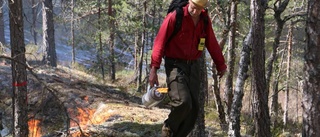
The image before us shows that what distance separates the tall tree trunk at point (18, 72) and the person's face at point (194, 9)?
406cm

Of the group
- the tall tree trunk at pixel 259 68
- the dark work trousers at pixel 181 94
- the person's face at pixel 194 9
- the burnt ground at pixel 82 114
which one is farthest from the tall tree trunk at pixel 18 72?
the tall tree trunk at pixel 259 68

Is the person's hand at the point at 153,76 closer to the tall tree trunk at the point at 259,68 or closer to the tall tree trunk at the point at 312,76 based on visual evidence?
the tall tree trunk at the point at 312,76

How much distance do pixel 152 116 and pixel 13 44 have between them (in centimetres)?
323

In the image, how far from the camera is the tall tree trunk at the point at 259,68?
5266 millimetres

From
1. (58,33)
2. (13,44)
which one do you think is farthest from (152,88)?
(58,33)

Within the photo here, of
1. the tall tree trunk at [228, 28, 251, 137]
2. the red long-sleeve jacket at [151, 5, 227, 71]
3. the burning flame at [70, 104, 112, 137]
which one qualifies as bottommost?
the burning flame at [70, 104, 112, 137]

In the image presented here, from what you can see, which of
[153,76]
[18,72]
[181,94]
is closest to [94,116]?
[18,72]

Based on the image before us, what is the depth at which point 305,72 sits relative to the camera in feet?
12.9

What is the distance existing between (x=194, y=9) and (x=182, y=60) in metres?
0.65

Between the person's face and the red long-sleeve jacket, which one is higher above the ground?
the person's face

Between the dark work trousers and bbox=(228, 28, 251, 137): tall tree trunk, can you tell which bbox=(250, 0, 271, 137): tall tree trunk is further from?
the dark work trousers

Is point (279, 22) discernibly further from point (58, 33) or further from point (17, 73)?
point (58, 33)

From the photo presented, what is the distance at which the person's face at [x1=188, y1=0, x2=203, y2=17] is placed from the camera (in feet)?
12.9

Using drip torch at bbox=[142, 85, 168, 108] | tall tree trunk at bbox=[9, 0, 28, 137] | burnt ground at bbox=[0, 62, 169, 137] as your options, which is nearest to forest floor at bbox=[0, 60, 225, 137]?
burnt ground at bbox=[0, 62, 169, 137]
